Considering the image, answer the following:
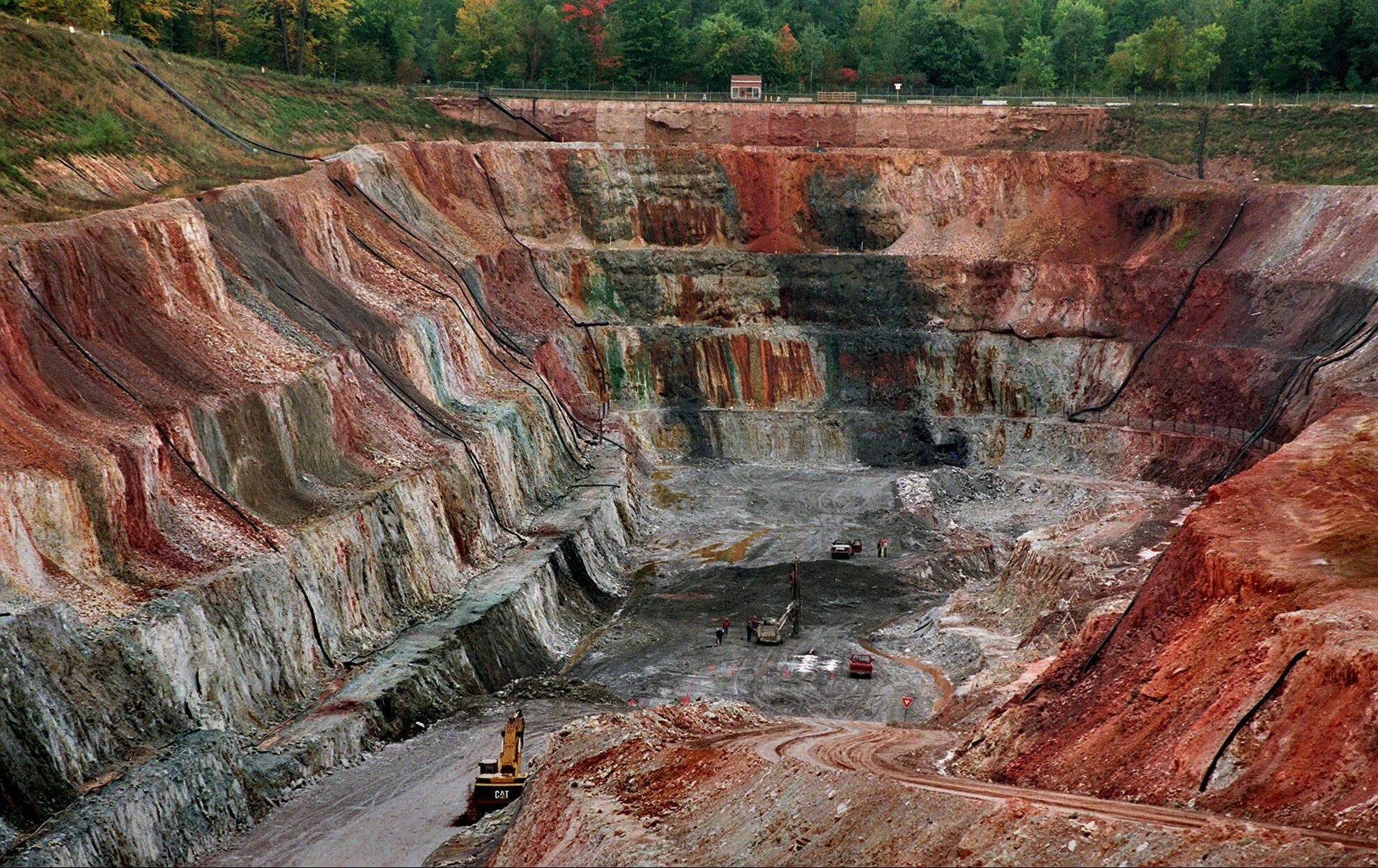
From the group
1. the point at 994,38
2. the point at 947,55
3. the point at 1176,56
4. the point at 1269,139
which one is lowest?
the point at 1269,139

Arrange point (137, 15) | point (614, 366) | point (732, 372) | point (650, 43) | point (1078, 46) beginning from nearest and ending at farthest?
point (614, 366)
point (732, 372)
point (137, 15)
point (650, 43)
point (1078, 46)

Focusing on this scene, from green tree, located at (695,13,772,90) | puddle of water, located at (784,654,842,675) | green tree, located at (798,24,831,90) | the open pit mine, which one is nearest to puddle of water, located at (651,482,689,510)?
the open pit mine

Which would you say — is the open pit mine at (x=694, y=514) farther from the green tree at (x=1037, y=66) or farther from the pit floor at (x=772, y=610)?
the green tree at (x=1037, y=66)

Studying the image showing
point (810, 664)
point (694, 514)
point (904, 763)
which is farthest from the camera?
point (694, 514)

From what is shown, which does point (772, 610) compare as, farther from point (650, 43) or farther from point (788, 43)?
point (788, 43)

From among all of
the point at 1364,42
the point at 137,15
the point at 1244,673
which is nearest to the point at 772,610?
the point at 1244,673

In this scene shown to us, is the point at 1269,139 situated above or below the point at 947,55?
below

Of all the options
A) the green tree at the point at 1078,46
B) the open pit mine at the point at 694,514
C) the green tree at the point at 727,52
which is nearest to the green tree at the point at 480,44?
the green tree at the point at 727,52

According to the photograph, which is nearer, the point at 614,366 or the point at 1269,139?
the point at 614,366
